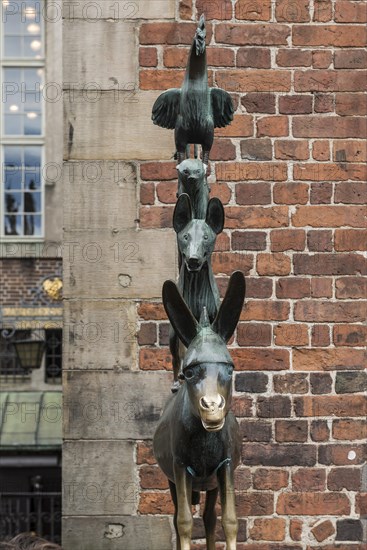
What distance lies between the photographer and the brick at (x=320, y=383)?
529cm

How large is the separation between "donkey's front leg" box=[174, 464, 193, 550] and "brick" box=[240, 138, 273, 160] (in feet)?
8.29

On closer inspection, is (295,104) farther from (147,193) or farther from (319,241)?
(147,193)

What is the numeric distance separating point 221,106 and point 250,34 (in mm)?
1981

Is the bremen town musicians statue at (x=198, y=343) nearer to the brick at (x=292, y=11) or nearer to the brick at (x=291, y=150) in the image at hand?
the brick at (x=291, y=150)

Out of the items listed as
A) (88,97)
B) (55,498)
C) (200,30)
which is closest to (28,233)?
(55,498)

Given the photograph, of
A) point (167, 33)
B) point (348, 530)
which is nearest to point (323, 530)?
point (348, 530)

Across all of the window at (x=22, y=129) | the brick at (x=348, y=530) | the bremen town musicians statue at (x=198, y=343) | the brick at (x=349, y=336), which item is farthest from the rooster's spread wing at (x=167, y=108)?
the window at (x=22, y=129)

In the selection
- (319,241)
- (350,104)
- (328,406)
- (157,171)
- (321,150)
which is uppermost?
(350,104)

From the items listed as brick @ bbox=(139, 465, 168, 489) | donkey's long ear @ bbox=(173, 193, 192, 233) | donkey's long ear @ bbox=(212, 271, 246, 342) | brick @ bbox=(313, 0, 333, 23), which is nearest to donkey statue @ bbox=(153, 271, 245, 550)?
donkey's long ear @ bbox=(212, 271, 246, 342)

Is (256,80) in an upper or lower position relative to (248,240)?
upper

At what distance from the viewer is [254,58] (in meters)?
5.43

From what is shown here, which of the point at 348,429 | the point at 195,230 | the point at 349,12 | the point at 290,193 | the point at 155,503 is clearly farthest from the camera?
the point at 349,12

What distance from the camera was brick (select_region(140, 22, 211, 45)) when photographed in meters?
5.40

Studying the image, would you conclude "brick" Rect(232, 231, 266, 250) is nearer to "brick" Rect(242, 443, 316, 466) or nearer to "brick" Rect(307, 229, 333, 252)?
"brick" Rect(307, 229, 333, 252)
